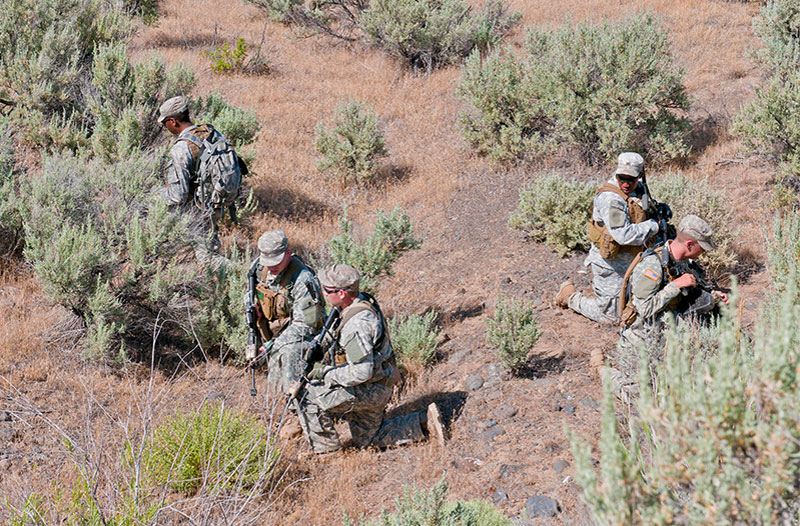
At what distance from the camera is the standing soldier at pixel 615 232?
19.4 ft

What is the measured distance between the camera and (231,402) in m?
5.71

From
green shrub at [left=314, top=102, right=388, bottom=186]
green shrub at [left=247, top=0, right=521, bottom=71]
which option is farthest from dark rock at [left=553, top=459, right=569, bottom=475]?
green shrub at [left=247, top=0, right=521, bottom=71]

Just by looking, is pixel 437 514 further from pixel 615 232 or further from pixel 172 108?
pixel 172 108

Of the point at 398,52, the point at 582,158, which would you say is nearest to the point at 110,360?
the point at 582,158

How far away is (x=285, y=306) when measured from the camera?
5555mm

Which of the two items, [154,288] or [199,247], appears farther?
[199,247]

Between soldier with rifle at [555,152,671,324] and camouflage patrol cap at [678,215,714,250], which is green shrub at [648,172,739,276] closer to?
soldier with rifle at [555,152,671,324]

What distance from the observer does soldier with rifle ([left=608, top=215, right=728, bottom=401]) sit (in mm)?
5141

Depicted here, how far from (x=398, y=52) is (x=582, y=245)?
24.9 ft

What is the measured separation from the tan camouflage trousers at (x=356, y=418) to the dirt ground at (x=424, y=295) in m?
0.12

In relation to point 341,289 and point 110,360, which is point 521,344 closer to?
point 341,289

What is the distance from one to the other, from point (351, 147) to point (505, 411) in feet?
19.2

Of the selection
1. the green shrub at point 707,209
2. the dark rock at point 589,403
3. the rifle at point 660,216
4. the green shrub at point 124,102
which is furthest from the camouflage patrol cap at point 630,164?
the green shrub at point 124,102

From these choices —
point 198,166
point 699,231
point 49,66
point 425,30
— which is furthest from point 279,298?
point 425,30
